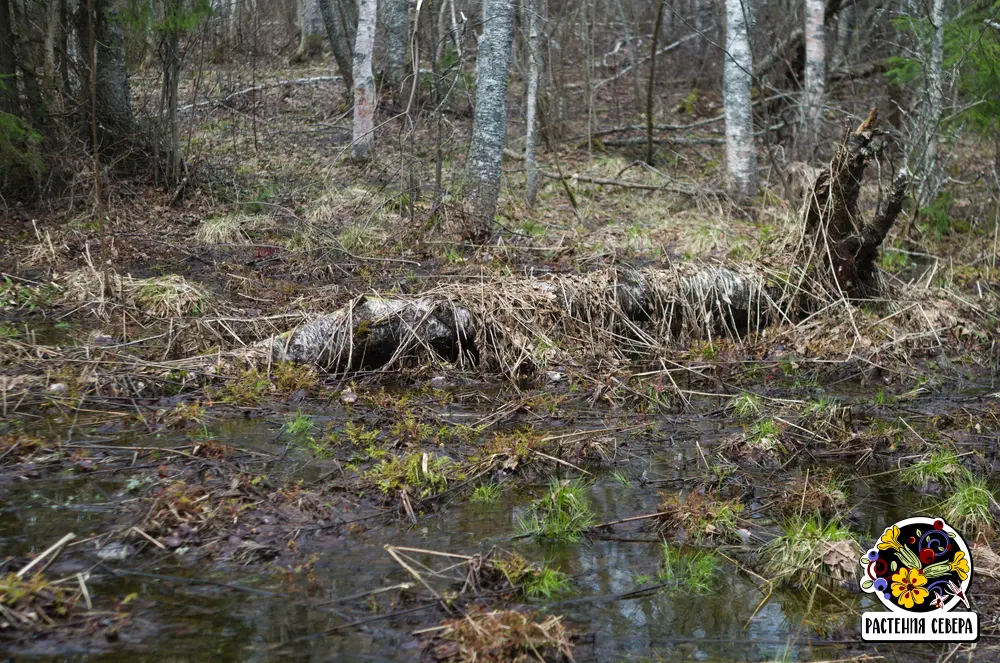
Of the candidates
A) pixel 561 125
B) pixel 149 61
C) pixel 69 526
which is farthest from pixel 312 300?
pixel 149 61

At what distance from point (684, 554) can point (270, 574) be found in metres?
1.98

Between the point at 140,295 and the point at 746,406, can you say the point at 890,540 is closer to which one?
the point at 746,406

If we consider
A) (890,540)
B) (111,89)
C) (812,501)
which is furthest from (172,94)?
(890,540)

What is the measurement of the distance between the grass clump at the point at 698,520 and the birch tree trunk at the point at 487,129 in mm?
6003

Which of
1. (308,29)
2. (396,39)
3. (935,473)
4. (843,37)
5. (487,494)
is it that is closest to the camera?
(487,494)

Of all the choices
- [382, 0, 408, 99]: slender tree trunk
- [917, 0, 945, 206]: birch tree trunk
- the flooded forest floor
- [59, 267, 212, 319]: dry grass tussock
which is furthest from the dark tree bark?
[917, 0, 945, 206]: birch tree trunk

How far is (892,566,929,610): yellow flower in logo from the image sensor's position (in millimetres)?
3434

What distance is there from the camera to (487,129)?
33.0 feet

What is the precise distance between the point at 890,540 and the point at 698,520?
904 mm

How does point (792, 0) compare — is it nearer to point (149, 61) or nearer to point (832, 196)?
point (832, 196)

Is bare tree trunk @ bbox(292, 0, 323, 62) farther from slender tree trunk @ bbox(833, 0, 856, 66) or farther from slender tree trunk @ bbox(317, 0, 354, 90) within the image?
slender tree trunk @ bbox(833, 0, 856, 66)

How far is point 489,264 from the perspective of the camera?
351 inches

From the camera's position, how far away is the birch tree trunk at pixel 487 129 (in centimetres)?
993

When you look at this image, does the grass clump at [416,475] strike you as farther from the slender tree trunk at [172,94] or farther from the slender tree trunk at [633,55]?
the slender tree trunk at [633,55]
